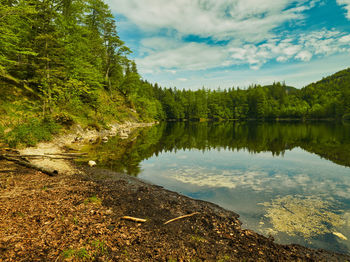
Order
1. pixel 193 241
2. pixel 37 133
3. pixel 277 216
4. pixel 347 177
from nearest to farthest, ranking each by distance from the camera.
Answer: pixel 193 241 < pixel 277 216 < pixel 347 177 < pixel 37 133

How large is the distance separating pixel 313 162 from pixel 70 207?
2295cm

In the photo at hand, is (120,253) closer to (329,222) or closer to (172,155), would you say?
(329,222)

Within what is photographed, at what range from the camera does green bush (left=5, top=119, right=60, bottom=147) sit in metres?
16.3

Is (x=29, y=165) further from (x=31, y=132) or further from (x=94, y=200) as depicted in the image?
(x=31, y=132)

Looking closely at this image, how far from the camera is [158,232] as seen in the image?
21.2ft

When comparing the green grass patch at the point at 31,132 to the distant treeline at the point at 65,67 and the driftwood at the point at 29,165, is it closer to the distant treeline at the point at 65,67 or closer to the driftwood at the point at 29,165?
the distant treeline at the point at 65,67

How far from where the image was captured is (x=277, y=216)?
897cm

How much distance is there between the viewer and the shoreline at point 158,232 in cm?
532

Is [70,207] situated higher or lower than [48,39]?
lower

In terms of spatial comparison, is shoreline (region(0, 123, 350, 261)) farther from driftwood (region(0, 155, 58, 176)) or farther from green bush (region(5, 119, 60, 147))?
green bush (region(5, 119, 60, 147))

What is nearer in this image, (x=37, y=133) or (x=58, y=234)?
(x=58, y=234)

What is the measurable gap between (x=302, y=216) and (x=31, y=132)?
953 inches

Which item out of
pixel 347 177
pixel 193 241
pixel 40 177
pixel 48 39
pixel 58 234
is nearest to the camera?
pixel 58 234

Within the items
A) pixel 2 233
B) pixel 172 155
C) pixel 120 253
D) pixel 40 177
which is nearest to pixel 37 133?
pixel 40 177
